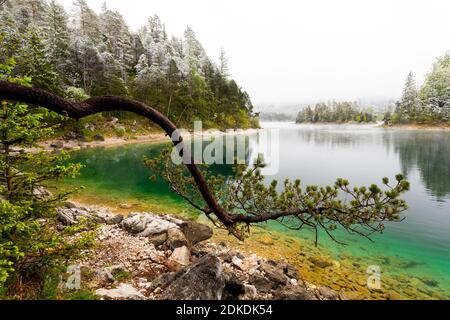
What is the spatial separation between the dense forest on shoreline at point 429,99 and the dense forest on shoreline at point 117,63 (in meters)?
60.8

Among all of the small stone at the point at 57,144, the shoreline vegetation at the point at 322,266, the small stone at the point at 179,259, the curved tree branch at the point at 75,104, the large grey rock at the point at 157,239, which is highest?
the curved tree branch at the point at 75,104

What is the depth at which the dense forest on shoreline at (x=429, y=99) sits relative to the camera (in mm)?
82375

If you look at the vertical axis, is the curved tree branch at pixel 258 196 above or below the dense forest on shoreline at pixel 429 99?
below

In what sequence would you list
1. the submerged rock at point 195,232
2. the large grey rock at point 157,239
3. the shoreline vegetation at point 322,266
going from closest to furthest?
the shoreline vegetation at point 322,266
the large grey rock at point 157,239
the submerged rock at point 195,232

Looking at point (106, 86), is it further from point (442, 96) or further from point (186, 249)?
point (442, 96)

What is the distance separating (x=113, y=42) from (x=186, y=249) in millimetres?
79649

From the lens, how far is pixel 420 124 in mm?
88125

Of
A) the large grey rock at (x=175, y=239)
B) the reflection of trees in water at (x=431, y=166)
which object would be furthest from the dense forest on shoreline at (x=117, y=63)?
the reflection of trees in water at (x=431, y=166)

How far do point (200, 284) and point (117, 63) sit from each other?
62178 millimetres

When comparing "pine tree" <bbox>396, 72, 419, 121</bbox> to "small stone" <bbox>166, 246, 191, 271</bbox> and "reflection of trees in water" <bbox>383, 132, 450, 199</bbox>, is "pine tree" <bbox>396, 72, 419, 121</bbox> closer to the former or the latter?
"reflection of trees in water" <bbox>383, 132, 450, 199</bbox>

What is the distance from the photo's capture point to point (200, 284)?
5.23m

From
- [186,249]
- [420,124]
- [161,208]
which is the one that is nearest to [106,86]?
[161,208]

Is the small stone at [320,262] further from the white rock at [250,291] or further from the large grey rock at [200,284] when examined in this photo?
the large grey rock at [200,284]
